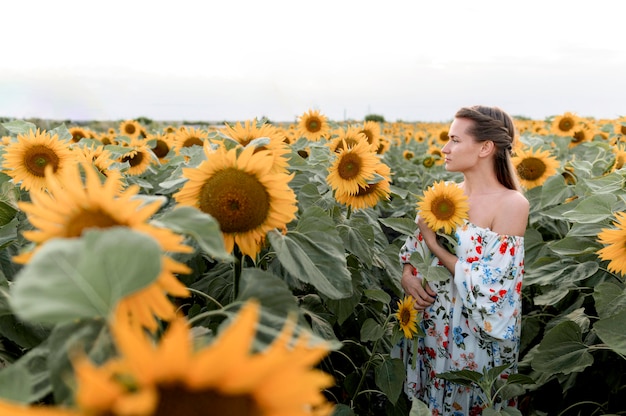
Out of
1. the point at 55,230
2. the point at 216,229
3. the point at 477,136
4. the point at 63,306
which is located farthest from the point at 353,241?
the point at 63,306

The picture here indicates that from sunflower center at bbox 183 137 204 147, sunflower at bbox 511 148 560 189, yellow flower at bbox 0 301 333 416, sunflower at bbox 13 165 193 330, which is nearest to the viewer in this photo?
yellow flower at bbox 0 301 333 416

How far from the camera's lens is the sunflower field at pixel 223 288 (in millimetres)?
580

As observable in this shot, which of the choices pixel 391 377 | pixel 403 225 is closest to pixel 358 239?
pixel 403 225

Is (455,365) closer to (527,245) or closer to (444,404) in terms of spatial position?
(444,404)

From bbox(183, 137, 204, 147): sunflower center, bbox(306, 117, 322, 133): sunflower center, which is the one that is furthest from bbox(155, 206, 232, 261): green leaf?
bbox(306, 117, 322, 133): sunflower center

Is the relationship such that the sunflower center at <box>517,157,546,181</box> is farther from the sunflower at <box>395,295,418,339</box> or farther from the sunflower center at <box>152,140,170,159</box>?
the sunflower center at <box>152,140,170,159</box>

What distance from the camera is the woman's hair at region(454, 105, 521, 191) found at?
286 centimetres

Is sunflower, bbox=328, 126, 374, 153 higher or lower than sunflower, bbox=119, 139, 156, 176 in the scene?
higher

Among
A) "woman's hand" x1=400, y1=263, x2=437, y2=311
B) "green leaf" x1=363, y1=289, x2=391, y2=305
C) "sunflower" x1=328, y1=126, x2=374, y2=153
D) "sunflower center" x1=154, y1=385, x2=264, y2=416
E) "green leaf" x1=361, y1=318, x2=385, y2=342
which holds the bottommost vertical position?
"green leaf" x1=361, y1=318, x2=385, y2=342

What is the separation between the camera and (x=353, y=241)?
246 centimetres

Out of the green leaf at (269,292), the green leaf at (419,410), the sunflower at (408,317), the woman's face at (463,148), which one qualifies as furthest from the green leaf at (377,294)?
the green leaf at (269,292)

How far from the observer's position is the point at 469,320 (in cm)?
282

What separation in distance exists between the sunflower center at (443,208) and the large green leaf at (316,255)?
126cm

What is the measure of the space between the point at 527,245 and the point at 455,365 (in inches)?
48.6
